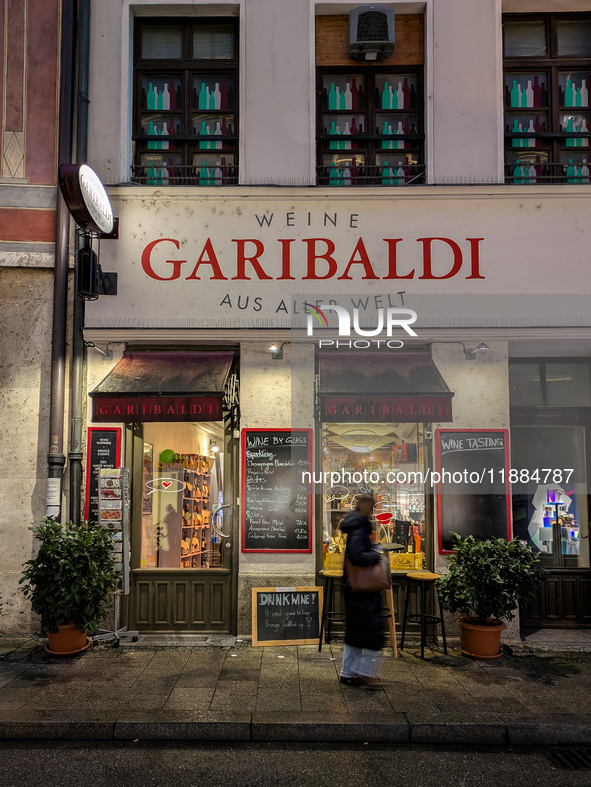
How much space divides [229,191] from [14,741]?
6.49 meters

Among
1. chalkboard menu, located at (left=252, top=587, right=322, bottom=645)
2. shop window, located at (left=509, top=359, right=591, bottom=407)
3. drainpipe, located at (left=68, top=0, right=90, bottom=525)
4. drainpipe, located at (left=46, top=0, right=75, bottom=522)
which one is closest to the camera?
chalkboard menu, located at (left=252, top=587, right=322, bottom=645)

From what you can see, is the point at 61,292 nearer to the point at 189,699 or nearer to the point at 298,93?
the point at 298,93

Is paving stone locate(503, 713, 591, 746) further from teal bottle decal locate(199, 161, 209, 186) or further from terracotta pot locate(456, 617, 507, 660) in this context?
teal bottle decal locate(199, 161, 209, 186)

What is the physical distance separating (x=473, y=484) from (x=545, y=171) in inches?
174

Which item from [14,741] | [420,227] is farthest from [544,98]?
[14,741]

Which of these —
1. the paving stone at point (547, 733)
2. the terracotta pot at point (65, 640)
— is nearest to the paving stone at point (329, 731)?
the paving stone at point (547, 733)

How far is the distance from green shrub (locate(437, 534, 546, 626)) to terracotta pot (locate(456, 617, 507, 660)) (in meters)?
0.10

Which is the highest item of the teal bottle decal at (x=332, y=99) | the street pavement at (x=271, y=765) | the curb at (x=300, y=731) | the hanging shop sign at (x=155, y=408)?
the teal bottle decal at (x=332, y=99)

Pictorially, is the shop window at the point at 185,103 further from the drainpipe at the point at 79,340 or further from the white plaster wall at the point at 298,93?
the drainpipe at the point at 79,340

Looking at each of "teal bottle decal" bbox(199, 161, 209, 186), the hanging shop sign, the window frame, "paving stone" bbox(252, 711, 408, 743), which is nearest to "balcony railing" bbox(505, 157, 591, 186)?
the window frame

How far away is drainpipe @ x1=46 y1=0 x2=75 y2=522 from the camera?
8.09 metres

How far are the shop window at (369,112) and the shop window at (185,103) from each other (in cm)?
125

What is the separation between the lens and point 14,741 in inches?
213

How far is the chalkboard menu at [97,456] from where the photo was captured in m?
8.25
